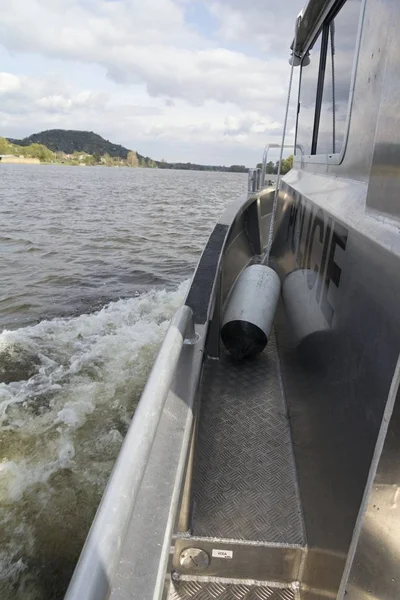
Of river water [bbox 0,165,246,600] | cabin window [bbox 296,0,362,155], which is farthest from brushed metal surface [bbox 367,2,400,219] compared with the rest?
river water [bbox 0,165,246,600]

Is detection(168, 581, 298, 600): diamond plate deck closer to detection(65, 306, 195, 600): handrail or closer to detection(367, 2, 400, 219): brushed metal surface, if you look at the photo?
detection(65, 306, 195, 600): handrail

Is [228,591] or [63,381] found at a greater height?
[228,591]

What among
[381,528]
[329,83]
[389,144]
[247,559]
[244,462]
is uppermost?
[329,83]

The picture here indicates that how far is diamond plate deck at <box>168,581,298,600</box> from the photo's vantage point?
1.80m

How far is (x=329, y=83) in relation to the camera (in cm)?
344

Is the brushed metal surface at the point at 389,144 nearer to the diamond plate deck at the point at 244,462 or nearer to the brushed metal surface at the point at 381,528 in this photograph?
the brushed metal surface at the point at 381,528

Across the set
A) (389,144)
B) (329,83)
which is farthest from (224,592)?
(329,83)

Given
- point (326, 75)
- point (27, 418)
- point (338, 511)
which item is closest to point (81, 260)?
point (27, 418)

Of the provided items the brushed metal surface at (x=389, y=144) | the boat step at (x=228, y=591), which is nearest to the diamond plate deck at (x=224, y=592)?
the boat step at (x=228, y=591)

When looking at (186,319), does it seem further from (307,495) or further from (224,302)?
(224,302)

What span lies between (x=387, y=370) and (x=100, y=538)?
0.80 meters

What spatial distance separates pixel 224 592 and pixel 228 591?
0.02 metres

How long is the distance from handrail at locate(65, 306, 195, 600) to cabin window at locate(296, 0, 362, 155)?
2087 mm

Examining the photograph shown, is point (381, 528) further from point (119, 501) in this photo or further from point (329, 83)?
point (329, 83)
